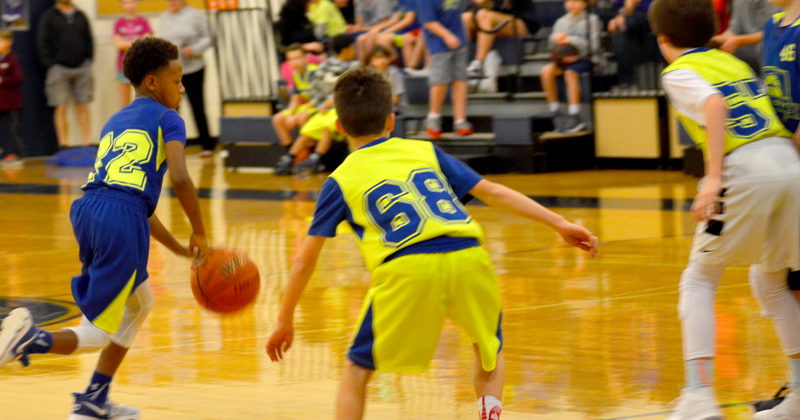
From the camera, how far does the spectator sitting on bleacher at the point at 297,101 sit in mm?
14180

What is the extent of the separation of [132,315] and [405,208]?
4.64 ft

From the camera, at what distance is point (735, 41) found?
36.0 ft

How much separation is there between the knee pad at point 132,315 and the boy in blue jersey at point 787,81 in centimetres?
224

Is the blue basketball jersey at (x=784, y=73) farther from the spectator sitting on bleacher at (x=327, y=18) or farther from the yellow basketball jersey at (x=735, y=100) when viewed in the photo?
the spectator sitting on bleacher at (x=327, y=18)

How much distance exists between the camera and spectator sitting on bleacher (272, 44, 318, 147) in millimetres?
14180

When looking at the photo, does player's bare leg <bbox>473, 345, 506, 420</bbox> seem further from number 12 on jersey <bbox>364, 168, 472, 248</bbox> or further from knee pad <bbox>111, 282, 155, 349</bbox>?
knee pad <bbox>111, 282, 155, 349</bbox>

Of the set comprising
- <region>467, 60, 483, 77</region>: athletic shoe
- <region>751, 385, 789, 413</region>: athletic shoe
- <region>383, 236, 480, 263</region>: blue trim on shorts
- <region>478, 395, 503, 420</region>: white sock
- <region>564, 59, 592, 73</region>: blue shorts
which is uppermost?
<region>383, 236, 480, 263</region>: blue trim on shorts

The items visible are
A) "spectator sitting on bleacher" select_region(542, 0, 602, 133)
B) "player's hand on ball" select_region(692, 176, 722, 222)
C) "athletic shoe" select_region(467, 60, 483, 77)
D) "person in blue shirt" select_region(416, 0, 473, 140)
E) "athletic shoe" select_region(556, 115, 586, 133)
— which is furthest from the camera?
"athletic shoe" select_region(467, 60, 483, 77)

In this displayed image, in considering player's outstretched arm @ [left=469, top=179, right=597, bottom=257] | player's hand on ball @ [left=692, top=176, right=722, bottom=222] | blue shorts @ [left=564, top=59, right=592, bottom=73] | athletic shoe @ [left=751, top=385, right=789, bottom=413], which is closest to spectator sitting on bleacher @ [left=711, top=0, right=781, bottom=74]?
blue shorts @ [left=564, top=59, right=592, bottom=73]

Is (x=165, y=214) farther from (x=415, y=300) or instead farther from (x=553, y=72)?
(x=415, y=300)

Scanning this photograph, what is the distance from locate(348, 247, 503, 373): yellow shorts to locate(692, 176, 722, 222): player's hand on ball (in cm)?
76

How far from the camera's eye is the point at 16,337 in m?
3.92

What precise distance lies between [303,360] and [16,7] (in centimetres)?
1614

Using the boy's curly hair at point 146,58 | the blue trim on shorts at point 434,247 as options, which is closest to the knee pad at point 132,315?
the boy's curly hair at point 146,58
